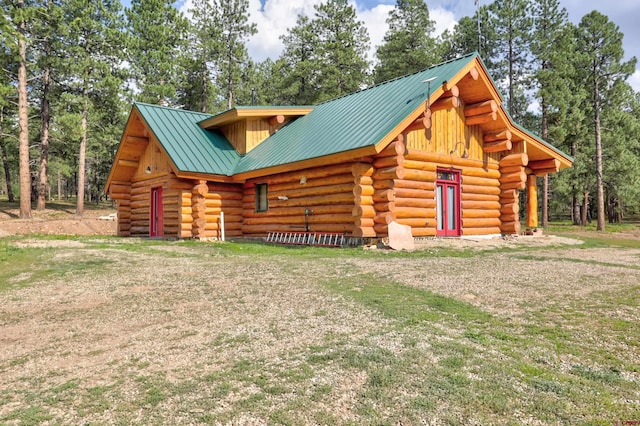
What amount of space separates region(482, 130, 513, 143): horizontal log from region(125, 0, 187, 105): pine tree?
25249 mm

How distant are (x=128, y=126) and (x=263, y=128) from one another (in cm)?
636

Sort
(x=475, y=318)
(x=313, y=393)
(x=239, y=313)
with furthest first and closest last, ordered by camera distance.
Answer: (x=239, y=313)
(x=475, y=318)
(x=313, y=393)

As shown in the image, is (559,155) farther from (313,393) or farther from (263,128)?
(313,393)

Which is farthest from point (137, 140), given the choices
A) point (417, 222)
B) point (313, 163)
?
point (417, 222)

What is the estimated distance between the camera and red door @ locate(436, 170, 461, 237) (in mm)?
15745

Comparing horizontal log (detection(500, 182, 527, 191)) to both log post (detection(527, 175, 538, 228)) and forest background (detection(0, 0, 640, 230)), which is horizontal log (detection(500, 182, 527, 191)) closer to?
log post (detection(527, 175, 538, 228))

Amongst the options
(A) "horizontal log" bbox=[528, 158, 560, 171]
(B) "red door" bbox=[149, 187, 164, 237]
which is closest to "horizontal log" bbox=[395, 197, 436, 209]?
(A) "horizontal log" bbox=[528, 158, 560, 171]

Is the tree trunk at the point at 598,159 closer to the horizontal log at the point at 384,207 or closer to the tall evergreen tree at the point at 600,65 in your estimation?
the tall evergreen tree at the point at 600,65

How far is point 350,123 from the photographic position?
15656mm

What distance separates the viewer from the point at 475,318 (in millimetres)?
5312

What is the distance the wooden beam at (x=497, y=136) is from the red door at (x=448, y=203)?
7.29ft

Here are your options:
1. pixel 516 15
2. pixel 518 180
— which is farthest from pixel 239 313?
pixel 516 15

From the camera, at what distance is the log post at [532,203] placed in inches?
767

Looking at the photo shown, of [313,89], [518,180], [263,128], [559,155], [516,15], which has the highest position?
[516,15]
